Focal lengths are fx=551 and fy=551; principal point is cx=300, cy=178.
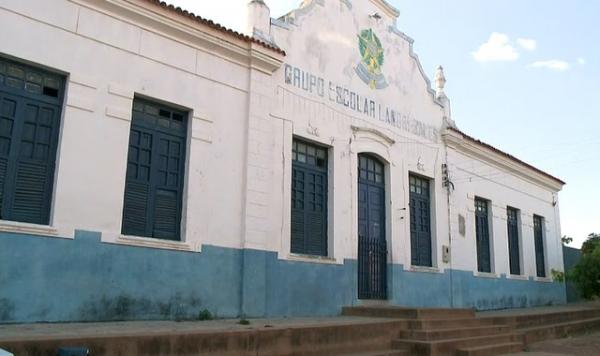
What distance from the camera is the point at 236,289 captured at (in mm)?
9188

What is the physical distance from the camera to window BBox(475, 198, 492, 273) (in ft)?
52.5

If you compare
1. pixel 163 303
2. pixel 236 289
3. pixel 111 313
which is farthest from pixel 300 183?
pixel 111 313

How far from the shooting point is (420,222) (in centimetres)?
1376

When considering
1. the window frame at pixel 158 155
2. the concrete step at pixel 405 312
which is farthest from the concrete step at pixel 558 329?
the window frame at pixel 158 155

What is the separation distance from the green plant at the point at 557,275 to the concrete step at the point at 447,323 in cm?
860

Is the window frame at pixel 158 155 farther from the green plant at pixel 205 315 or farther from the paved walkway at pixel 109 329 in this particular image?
the paved walkway at pixel 109 329

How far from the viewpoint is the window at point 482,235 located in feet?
52.5

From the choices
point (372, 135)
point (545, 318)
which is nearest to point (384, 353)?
point (372, 135)

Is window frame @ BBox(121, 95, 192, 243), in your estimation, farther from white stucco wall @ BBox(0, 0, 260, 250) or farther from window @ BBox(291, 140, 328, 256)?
window @ BBox(291, 140, 328, 256)

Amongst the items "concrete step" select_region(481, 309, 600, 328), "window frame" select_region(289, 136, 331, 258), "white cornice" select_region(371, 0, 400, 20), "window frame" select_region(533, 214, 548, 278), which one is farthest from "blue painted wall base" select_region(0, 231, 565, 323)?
"window frame" select_region(533, 214, 548, 278)

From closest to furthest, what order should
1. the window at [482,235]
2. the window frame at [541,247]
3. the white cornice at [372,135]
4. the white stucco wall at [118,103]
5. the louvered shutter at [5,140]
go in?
the louvered shutter at [5,140] → the white stucco wall at [118,103] → the white cornice at [372,135] → the window at [482,235] → the window frame at [541,247]

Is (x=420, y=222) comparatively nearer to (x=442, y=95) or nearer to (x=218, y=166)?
(x=442, y=95)

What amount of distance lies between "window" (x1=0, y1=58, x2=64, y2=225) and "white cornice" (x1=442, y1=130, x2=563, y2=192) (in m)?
10.3

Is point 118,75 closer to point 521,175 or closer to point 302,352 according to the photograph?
point 302,352
